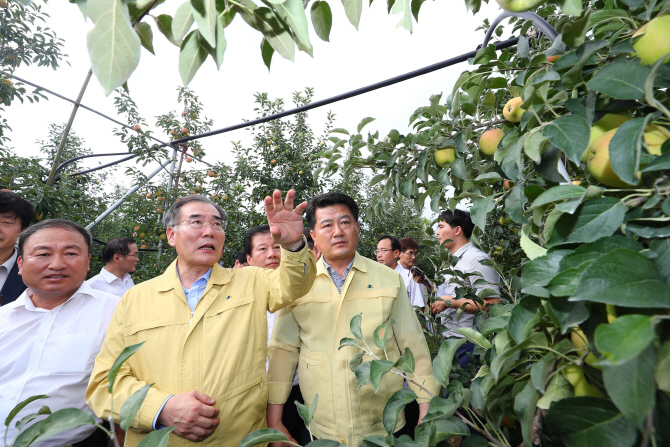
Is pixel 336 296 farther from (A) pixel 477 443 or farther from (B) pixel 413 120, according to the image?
(A) pixel 477 443

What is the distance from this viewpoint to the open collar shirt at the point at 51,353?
146 centimetres

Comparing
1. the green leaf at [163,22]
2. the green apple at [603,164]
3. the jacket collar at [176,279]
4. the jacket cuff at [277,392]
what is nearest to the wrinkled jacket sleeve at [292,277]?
the jacket collar at [176,279]

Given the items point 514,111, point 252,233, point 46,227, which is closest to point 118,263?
point 252,233

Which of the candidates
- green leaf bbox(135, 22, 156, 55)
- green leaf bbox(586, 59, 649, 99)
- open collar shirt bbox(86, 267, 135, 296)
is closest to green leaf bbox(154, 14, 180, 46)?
green leaf bbox(135, 22, 156, 55)

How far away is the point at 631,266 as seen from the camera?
1.16 feet

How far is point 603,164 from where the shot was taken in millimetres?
569

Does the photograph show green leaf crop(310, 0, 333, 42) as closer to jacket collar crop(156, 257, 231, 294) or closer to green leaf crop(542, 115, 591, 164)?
green leaf crop(542, 115, 591, 164)

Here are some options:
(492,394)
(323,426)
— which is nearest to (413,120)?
(492,394)

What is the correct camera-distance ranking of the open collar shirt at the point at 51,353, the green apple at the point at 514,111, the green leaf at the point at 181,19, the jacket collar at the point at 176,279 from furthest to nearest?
the jacket collar at the point at 176,279 → the open collar shirt at the point at 51,353 → the green apple at the point at 514,111 → the green leaf at the point at 181,19

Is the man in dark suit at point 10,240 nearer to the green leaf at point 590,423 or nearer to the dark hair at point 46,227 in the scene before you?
the dark hair at point 46,227

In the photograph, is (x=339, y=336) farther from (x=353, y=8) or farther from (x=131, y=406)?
(x=353, y=8)

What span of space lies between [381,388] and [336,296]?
438mm

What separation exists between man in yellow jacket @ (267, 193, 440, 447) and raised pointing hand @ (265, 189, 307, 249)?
316mm

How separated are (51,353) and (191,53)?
5.22ft
